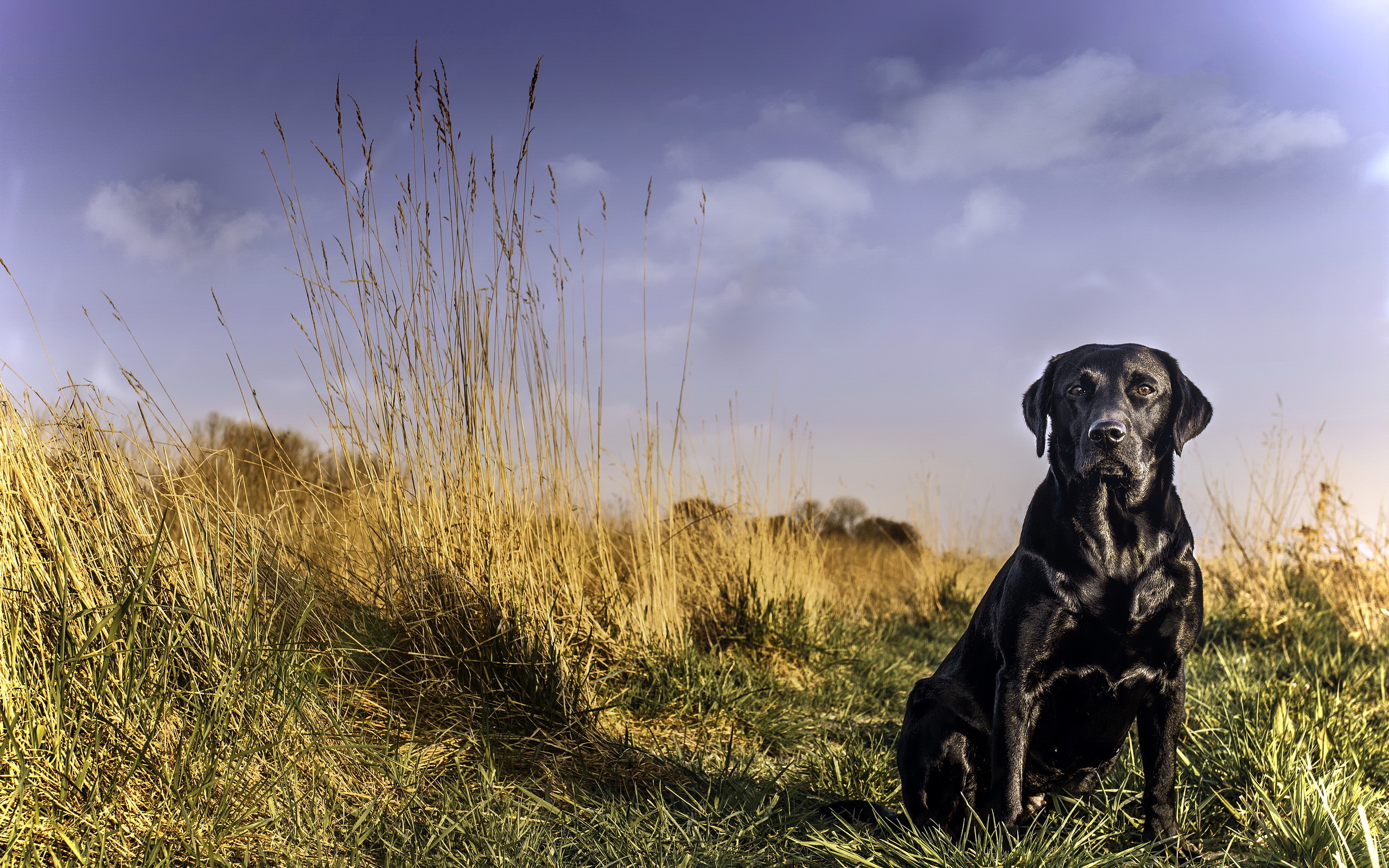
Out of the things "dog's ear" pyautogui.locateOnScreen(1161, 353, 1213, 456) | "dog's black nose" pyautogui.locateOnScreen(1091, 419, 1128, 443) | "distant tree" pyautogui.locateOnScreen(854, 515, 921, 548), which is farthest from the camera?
"distant tree" pyautogui.locateOnScreen(854, 515, 921, 548)

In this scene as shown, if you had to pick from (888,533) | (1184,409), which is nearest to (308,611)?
(1184,409)

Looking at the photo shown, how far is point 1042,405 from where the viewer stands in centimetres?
183

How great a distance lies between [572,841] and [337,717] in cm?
69

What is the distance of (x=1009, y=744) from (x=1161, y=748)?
1.30 feet

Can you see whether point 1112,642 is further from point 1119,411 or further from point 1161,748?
point 1119,411

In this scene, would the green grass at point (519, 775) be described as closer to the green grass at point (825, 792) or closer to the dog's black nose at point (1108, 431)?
the green grass at point (825, 792)

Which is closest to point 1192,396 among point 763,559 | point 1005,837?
point 1005,837

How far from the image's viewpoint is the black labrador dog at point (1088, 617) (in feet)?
5.51

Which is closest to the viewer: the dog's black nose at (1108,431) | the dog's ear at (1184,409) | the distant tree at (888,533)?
the dog's black nose at (1108,431)

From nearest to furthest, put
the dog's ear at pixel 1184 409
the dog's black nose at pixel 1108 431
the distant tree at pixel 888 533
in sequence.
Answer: the dog's black nose at pixel 1108 431 < the dog's ear at pixel 1184 409 < the distant tree at pixel 888 533

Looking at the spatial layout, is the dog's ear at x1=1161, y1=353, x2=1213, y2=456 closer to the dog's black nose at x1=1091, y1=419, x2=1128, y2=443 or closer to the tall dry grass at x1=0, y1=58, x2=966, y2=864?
the dog's black nose at x1=1091, y1=419, x2=1128, y2=443

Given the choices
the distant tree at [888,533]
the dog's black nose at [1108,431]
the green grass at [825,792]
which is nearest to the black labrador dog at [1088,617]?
the dog's black nose at [1108,431]

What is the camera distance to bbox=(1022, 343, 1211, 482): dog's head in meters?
1.63

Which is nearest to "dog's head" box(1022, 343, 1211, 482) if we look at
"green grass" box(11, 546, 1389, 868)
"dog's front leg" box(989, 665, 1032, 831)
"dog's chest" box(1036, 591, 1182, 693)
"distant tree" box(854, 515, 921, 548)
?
"dog's chest" box(1036, 591, 1182, 693)
